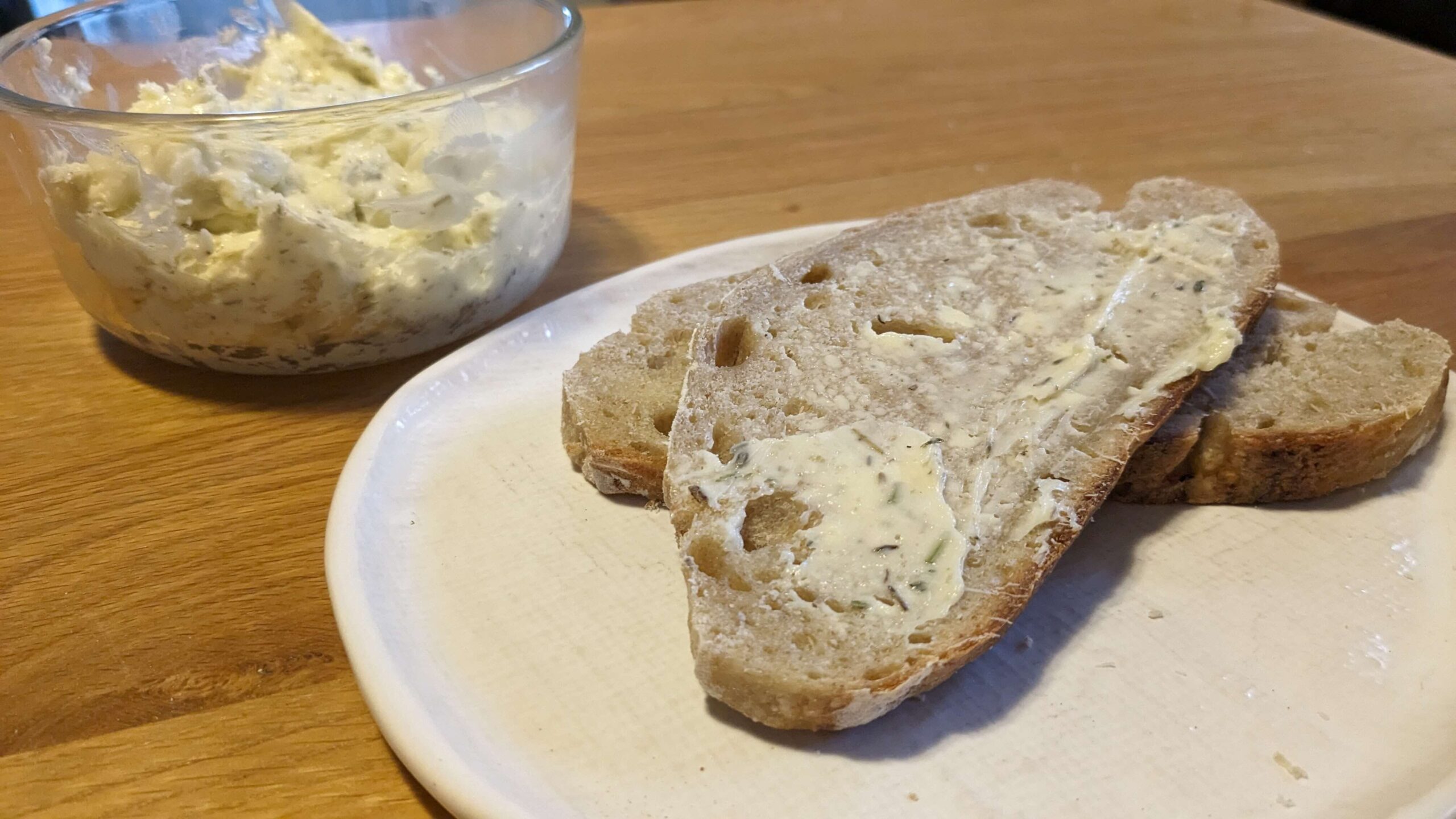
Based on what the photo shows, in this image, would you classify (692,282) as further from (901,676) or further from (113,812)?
(113,812)

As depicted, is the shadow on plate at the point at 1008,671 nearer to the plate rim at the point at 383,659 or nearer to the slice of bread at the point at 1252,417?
the slice of bread at the point at 1252,417

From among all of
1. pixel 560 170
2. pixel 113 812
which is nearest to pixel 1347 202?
pixel 560 170

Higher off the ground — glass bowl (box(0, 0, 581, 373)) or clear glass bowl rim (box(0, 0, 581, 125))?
clear glass bowl rim (box(0, 0, 581, 125))

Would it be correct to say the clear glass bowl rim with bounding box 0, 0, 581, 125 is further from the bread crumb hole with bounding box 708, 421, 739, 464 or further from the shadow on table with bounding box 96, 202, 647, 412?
the bread crumb hole with bounding box 708, 421, 739, 464

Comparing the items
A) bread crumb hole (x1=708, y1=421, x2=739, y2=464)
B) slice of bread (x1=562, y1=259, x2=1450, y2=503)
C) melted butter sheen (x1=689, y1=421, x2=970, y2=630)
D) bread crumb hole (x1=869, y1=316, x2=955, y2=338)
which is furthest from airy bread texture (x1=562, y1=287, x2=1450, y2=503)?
bread crumb hole (x1=869, y1=316, x2=955, y2=338)

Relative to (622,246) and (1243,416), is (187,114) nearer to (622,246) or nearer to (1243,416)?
(622,246)

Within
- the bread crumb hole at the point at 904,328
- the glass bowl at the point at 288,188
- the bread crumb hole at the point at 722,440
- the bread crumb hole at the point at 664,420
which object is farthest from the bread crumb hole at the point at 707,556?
the glass bowl at the point at 288,188

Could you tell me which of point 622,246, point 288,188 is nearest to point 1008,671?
point 288,188
